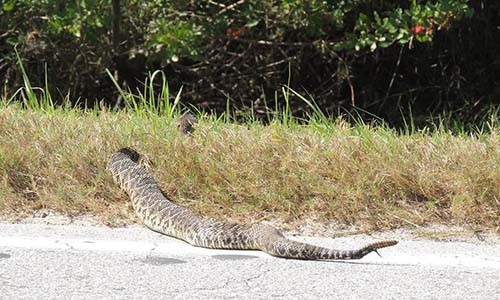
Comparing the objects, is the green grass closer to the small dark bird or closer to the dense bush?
the small dark bird

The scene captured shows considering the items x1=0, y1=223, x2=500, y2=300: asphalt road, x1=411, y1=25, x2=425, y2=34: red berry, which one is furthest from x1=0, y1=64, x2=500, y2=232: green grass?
x1=411, y1=25, x2=425, y2=34: red berry

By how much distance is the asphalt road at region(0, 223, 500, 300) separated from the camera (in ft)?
15.4

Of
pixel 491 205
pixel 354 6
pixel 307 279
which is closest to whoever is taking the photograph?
pixel 307 279

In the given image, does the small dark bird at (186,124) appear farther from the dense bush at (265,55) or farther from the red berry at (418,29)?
the red berry at (418,29)

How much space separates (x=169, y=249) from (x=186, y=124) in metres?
1.64

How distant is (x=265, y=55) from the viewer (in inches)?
419

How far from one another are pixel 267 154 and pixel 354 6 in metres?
3.99

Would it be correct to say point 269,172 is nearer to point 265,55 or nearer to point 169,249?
point 169,249

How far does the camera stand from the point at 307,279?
4895mm

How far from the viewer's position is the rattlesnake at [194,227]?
517 centimetres

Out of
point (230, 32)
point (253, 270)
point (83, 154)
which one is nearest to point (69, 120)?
point (83, 154)

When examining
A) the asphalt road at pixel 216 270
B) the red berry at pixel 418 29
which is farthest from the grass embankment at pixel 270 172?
the red berry at pixel 418 29

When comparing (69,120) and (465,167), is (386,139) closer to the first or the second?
(465,167)

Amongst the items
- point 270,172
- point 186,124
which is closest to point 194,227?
point 270,172
